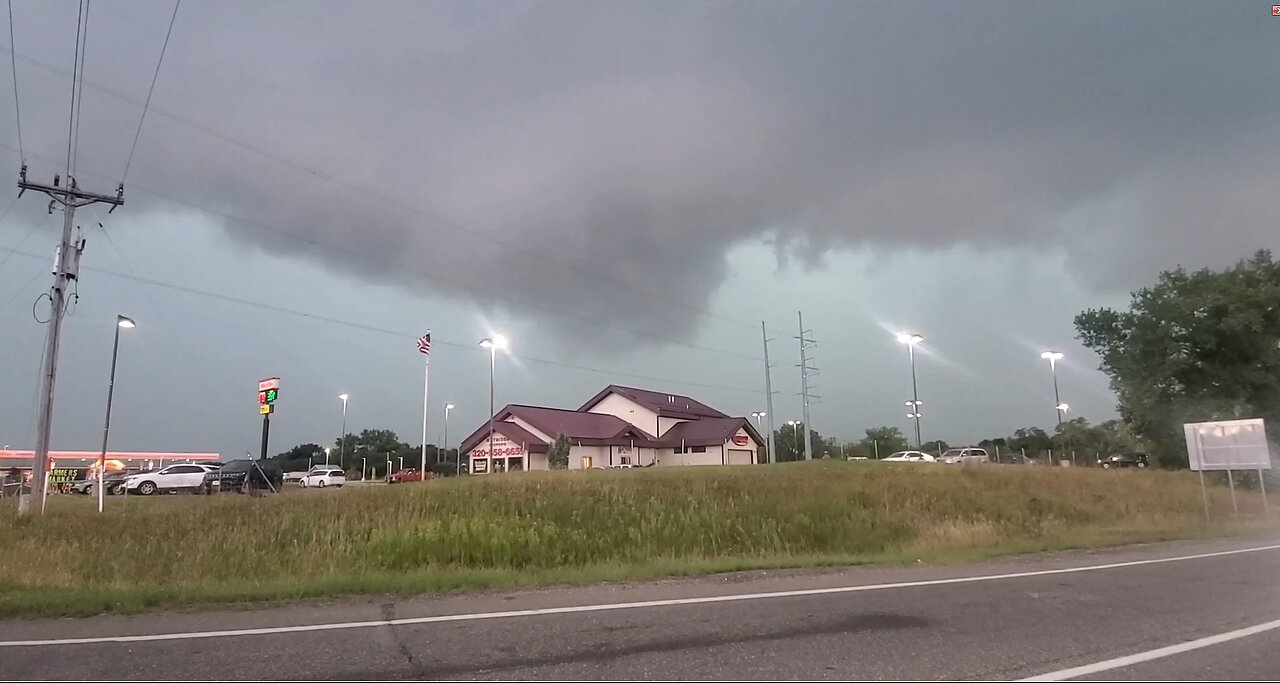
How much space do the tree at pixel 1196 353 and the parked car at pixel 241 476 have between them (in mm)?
54955

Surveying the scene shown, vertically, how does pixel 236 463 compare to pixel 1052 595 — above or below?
above

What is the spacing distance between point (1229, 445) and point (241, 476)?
1862 inches

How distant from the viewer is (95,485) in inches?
1583

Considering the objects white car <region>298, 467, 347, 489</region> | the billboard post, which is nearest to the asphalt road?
the billboard post

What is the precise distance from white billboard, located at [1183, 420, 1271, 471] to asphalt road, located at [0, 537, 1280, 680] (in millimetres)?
17390

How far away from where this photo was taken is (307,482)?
2188 inches

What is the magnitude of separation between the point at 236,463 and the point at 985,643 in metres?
46.7

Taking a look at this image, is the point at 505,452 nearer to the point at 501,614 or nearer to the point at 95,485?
the point at 95,485

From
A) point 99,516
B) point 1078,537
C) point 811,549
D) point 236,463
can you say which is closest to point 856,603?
point 811,549

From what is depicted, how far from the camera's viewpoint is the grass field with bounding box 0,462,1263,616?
41.7ft

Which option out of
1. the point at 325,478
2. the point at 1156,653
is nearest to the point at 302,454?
the point at 325,478

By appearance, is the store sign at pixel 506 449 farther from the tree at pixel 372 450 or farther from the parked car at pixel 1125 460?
the parked car at pixel 1125 460

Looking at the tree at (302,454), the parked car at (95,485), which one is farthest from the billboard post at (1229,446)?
the tree at (302,454)

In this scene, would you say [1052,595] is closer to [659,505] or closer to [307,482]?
[659,505]
